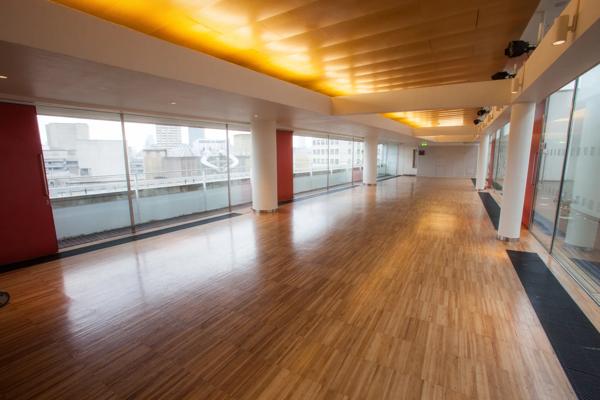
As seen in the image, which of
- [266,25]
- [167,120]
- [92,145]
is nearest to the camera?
[266,25]

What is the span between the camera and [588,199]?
4.57 meters

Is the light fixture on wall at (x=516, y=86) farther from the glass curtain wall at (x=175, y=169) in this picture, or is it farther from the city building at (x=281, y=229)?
the glass curtain wall at (x=175, y=169)

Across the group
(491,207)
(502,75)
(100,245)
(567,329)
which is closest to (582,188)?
(502,75)

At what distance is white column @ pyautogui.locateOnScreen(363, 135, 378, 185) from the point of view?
14.9 meters

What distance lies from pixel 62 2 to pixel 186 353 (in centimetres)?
359

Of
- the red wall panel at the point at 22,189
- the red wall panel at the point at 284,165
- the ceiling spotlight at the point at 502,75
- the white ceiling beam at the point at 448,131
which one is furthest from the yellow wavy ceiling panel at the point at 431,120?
the red wall panel at the point at 22,189

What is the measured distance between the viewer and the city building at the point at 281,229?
224cm

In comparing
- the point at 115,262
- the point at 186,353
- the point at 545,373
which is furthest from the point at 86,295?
the point at 545,373

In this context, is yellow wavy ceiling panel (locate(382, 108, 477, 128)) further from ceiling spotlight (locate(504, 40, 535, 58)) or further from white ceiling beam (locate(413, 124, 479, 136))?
ceiling spotlight (locate(504, 40, 535, 58))

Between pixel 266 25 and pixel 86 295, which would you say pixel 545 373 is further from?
pixel 86 295

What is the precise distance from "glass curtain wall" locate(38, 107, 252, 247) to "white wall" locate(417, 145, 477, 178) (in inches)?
705

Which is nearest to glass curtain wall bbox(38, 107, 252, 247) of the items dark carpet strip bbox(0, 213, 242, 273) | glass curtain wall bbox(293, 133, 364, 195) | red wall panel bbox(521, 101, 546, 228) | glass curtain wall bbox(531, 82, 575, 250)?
dark carpet strip bbox(0, 213, 242, 273)

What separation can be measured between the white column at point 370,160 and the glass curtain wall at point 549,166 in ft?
29.6

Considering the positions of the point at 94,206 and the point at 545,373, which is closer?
the point at 545,373
